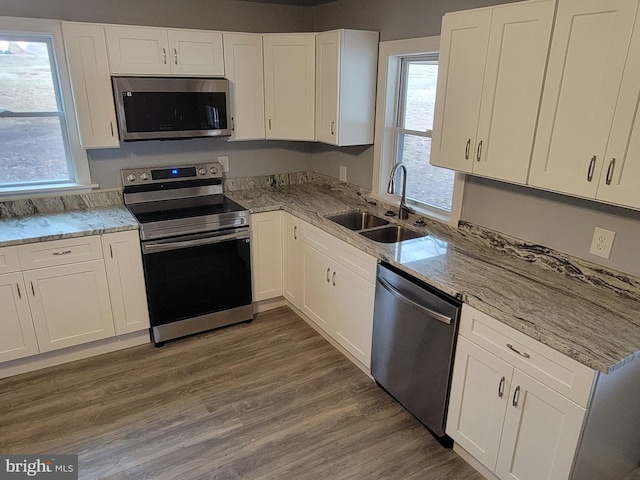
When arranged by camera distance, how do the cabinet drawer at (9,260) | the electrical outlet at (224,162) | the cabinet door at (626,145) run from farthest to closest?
the electrical outlet at (224,162) → the cabinet drawer at (9,260) → the cabinet door at (626,145)

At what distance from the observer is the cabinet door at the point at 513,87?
1.80 m

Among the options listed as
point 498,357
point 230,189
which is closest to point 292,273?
point 230,189

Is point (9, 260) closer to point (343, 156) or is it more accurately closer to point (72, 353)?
point (72, 353)

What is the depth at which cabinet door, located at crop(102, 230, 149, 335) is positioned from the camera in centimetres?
282

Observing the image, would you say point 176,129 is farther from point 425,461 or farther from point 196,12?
point 425,461

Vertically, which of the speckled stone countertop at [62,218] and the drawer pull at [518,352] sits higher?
the speckled stone countertop at [62,218]

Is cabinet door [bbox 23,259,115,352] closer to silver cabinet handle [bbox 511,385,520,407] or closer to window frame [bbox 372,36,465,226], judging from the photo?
window frame [bbox 372,36,465,226]

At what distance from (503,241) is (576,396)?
101 cm

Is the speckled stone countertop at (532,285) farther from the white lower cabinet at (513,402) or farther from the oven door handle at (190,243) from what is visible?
the oven door handle at (190,243)

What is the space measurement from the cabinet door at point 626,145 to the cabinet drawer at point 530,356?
614mm

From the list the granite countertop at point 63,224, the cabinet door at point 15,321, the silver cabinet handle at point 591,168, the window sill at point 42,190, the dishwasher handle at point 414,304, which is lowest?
the cabinet door at point 15,321

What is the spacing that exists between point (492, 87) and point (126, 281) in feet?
8.03

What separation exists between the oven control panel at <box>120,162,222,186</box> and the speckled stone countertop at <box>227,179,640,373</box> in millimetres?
1042

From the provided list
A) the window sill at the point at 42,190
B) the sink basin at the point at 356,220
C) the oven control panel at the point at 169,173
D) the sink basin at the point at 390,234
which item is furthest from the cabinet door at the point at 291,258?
the window sill at the point at 42,190
